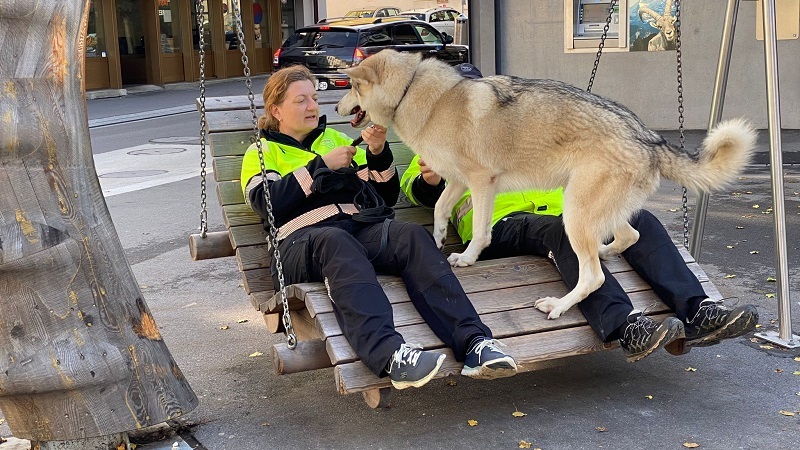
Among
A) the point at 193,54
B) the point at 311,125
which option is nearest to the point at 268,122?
the point at 311,125

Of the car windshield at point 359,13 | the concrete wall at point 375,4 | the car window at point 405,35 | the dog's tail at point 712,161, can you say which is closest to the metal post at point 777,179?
the dog's tail at point 712,161

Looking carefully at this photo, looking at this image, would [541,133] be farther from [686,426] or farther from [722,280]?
[722,280]

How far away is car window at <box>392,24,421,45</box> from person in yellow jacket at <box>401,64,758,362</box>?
15.7 m

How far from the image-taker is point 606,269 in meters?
4.30

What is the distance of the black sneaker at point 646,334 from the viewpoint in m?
3.84

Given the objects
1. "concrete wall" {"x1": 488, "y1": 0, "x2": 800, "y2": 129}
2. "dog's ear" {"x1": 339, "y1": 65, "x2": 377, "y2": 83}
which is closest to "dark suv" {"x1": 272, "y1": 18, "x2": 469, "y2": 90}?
"concrete wall" {"x1": 488, "y1": 0, "x2": 800, "y2": 129}

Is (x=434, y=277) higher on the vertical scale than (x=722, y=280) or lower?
higher

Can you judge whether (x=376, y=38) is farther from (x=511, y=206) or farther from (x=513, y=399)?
(x=513, y=399)

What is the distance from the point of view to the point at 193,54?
27.0 m

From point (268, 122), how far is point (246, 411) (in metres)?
1.55

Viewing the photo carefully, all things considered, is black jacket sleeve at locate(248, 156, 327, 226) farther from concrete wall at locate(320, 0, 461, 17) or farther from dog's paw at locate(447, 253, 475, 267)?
concrete wall at locate(320, 0, 461, 17)

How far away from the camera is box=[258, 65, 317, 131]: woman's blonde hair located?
4711 mm

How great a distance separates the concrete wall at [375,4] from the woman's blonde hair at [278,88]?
117 feet

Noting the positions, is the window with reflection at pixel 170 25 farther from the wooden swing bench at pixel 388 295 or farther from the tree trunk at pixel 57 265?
the tree trunk at pixel 57 265
